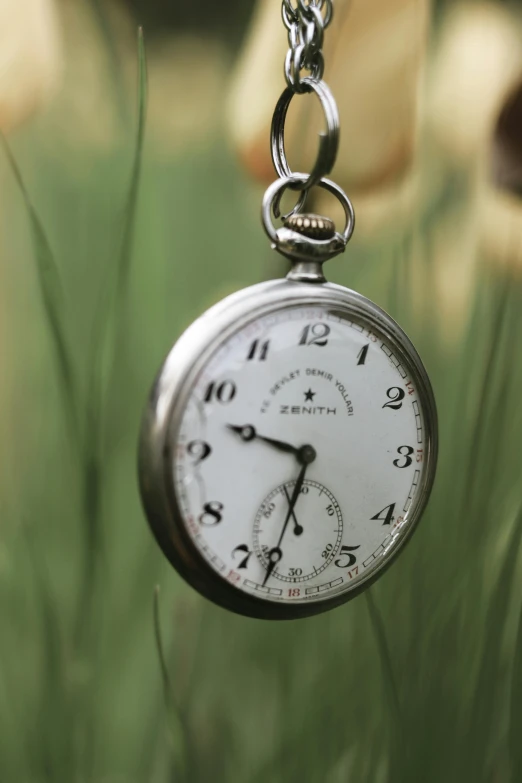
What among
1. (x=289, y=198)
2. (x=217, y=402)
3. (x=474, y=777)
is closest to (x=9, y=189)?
(x=289, y=198)

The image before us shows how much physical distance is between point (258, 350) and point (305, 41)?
9.7 inches

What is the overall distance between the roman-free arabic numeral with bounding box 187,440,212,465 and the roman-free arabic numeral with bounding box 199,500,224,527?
0.03 metres

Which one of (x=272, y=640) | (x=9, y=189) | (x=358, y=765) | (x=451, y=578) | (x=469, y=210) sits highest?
(x=469, y=210)

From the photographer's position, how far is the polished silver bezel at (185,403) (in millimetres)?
491

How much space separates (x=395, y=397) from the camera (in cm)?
57

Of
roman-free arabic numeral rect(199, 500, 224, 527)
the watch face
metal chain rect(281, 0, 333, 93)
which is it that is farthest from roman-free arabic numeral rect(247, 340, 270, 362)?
metal chain rect(281, 0, 333, 93)

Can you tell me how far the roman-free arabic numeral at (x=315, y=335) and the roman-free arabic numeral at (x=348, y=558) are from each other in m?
0.16

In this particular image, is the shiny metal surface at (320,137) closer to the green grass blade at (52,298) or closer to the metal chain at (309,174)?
the metal chain at (309,174)

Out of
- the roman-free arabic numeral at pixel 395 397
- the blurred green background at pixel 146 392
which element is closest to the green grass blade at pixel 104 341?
the blurred green background at pixel 146 392

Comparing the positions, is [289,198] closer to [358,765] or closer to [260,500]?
[260,500]

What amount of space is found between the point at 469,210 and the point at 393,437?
426mm

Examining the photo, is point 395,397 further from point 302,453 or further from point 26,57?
point 26,57

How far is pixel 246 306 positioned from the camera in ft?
1.66

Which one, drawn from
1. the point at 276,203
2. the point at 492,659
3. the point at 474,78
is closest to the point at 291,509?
the point at 276,203
